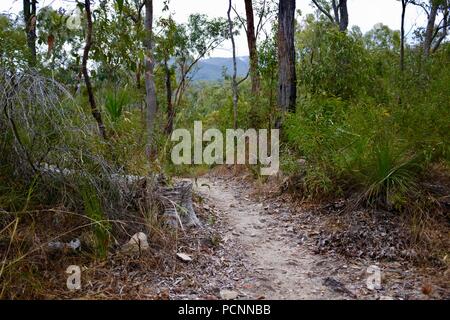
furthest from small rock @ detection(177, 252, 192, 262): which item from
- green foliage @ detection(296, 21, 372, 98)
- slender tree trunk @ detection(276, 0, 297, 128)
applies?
green foliage @ detection(296, 21, 372, 98)

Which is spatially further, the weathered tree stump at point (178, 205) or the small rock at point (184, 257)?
the weathered tree stump at point (178, 205)

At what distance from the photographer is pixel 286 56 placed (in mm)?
6734

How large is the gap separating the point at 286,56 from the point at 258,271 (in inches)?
177

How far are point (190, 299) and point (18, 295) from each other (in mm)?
1121

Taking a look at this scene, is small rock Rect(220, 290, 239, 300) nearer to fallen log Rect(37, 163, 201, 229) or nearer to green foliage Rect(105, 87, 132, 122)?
fallen log Rect(37, 163, 201, 229)

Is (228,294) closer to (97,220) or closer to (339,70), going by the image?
(97,220)

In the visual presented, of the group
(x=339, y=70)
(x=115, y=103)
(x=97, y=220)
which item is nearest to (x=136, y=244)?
(x=97, y=220)

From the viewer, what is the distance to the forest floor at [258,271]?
109 inches

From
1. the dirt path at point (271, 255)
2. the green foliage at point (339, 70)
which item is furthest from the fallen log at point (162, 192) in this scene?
the green foliage at point (339, 70)

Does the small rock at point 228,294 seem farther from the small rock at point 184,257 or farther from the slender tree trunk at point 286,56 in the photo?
the slender tree trunk at point 286,56

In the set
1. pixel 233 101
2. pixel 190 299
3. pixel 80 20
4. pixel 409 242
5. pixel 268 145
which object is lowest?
pixel 190 299
